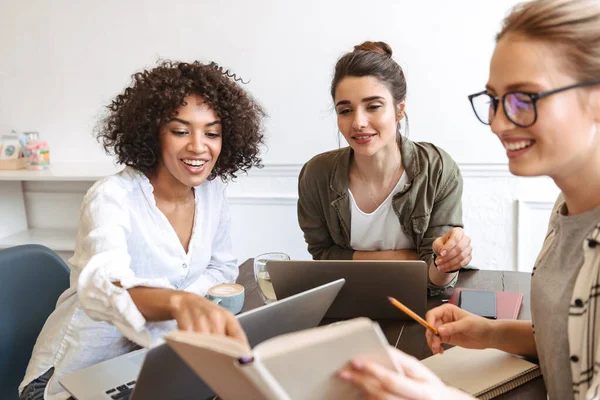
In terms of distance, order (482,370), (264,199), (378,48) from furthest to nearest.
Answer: (264,199)
(378,48)
(482,370)

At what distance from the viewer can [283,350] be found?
1.87ft

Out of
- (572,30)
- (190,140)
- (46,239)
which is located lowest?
(46,239)

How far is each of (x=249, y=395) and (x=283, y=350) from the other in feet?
0.44

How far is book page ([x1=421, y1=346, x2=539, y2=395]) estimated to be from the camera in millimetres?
974

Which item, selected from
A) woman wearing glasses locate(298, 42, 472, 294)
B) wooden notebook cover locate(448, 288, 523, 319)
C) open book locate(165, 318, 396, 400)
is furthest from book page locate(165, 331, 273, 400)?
woman wearing glasses locate(298, 42, 472, 294)

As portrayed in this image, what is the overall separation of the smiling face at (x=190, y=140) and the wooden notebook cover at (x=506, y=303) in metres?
0.75

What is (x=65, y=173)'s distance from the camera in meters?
2.79

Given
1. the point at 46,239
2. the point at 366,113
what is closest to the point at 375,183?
the point at 366,113

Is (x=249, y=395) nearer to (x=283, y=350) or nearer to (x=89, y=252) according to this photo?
(x=283, y=350)

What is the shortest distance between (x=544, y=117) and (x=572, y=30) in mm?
136

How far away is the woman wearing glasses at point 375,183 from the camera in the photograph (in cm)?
174

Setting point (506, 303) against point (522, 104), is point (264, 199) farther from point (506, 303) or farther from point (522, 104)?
point (522, 104)

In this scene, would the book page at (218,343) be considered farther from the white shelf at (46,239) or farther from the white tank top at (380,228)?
the white shelf at (46,239)

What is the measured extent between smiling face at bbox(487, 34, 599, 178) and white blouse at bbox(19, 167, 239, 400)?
27.9 inches
